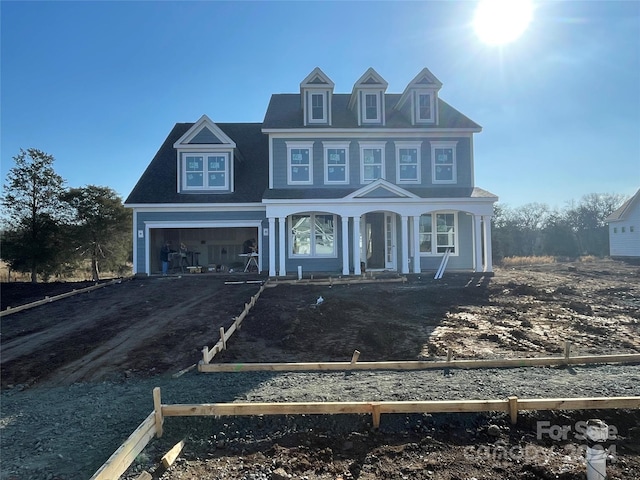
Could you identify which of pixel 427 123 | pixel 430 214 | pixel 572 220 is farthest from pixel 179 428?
pixel 572 220

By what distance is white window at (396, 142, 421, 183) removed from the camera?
17781mm

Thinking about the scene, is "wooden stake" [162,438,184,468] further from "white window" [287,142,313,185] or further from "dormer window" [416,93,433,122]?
"dormer window" [416,93,433,122]

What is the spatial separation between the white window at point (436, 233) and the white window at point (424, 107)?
15.5ft

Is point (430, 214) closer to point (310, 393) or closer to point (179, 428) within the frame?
point (310, 393)

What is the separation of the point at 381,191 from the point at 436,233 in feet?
12.3

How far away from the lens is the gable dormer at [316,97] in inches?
696

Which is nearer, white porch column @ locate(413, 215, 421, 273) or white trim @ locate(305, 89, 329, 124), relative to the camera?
white porch column @ locate(413, 215, 421, 273)

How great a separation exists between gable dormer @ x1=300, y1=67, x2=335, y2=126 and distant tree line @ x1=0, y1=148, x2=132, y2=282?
13192 mm

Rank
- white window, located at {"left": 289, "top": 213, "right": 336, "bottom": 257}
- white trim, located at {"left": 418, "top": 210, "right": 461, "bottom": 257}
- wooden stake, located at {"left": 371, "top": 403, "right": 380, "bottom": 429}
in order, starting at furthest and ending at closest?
1. white trim, located at {"left": 418, "top": 210, "right": 461, "bottom": 257}
2. white window, located at {"left": 289, "top": 213, "right": 336, "bottom": 257}
3. wooden stake, located at {"left": 371, "top": 403, "right": 380, "bottom": 429}

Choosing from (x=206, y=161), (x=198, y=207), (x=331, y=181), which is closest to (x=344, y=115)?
(x=331, y=181)

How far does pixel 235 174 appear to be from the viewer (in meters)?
18.9

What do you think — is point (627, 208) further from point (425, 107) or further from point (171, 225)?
point (171, 225)

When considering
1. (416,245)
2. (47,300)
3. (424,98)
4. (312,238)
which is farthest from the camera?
(424,98)

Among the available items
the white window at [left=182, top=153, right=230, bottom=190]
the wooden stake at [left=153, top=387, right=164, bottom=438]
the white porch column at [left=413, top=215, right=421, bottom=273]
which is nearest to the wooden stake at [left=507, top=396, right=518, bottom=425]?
the wooden stake at [left=153, top=387, right=164, bottom=438]
